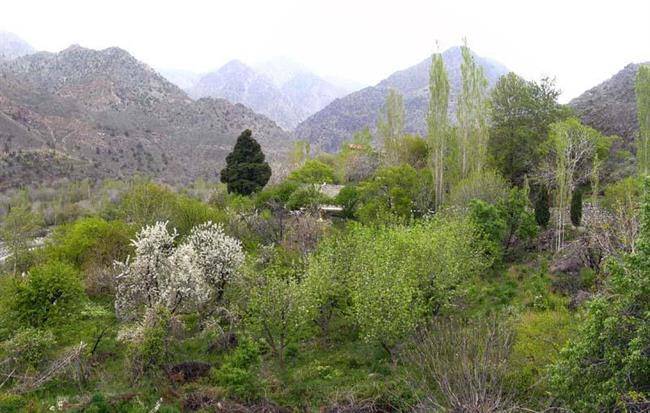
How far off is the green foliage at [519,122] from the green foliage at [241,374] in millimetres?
22434

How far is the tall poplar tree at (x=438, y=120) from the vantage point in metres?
29.6

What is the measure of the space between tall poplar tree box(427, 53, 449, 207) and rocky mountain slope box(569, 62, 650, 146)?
15.2m

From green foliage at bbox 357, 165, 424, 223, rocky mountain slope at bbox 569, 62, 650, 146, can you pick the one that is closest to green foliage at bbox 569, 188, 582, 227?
green foliage at bbox 357, 165, 424, 223

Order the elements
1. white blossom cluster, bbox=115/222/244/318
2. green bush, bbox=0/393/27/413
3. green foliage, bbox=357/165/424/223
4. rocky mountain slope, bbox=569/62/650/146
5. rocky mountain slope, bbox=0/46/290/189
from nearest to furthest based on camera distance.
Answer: green bush, bbox=0/393/27/413
white blossom cluster, bbox=115/222/244/318
green foliage, bbox=357/165/424/223
rocky mountain slope, bbox=569/62/650/146
rocky mountain slope, bbox=0/46/290/189

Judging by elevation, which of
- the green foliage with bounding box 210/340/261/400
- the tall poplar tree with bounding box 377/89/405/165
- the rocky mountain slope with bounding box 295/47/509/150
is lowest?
the green foliage with bounding box 210/340/261/400

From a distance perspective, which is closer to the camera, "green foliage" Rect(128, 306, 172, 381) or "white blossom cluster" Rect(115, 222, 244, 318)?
"green foliage" Rect(128, 306, 172, 381)

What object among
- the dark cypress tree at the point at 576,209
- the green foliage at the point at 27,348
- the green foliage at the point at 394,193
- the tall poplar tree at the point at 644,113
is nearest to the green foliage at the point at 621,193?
the dark cypress tree at the point at 576,209

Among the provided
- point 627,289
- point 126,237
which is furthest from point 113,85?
point 627,289

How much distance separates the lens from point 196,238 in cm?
1823

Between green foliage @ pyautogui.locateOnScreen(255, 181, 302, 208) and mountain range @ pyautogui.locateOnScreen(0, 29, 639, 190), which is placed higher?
mountain range @ pyautogui.locateOnScreen(0, 29, 639, 190)

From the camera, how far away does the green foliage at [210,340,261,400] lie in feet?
43.0

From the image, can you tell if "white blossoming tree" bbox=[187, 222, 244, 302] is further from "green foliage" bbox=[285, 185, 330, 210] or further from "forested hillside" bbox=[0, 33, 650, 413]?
"green foliage" bbox=[285, 185, 330, 210]

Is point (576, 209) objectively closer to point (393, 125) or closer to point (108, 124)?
point (393, 125)

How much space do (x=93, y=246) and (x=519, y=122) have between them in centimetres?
2540
